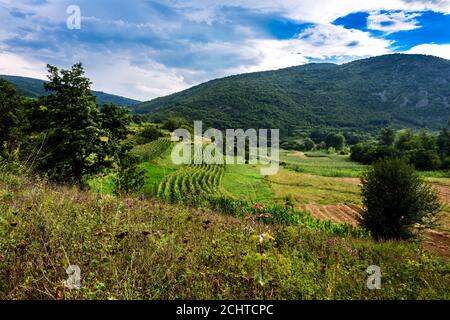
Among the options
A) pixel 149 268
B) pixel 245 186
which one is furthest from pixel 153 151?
pixel 149 268

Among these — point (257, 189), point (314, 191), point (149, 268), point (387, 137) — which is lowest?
point (314, 191)

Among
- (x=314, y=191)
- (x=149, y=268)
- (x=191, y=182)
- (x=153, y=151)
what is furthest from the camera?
(x=153, y=151)

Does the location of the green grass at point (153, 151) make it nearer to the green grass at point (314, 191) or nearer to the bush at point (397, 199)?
the green grass at point (314, 191)

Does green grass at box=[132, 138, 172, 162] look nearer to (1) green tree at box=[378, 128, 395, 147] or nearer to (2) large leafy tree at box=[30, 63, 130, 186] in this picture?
(2) large leafy tree at box=[30, 63, 130, 186]

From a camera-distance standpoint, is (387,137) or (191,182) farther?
(387,137)

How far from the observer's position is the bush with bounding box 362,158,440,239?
51.4ft

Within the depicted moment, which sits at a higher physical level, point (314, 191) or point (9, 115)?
point (9, 115)

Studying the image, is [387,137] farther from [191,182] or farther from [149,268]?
[149,268]

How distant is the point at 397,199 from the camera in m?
15.8

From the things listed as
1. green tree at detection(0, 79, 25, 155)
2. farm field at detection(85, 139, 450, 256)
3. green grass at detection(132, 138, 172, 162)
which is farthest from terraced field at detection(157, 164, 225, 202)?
green tree at detection(0, 79, 25, 155)
